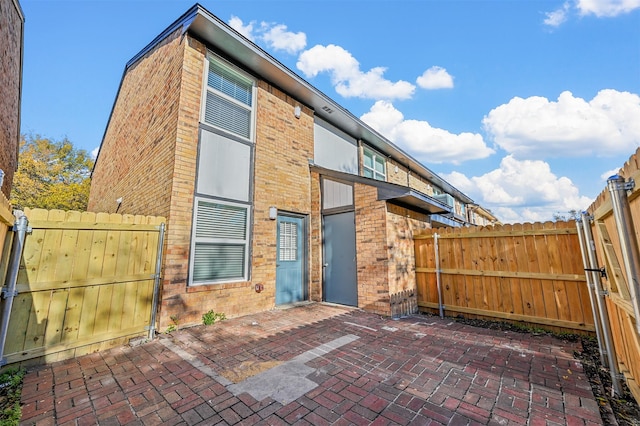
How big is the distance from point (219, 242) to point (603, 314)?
6102mm

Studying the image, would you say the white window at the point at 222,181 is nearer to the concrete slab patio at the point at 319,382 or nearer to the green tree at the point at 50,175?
the concrete slab patio at the point at 319,382

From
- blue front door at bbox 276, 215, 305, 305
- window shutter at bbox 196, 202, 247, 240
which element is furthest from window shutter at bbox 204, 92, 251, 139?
blue front door at bbox 276, 215, 305, 305

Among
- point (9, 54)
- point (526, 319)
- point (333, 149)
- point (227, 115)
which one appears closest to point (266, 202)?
point (227, 115)

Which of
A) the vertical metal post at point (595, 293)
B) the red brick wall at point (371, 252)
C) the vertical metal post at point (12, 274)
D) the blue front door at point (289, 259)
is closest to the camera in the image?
the vertical metal post at point (12, 274)

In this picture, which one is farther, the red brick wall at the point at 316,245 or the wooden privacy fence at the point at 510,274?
the red brick wall at the point at 316,245

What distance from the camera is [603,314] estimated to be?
3061 millimetres

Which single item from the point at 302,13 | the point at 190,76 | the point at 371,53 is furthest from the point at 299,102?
the point at 371,53

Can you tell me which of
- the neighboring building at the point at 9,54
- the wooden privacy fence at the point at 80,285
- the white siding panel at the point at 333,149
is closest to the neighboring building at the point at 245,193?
the white siding panel at the point at 333,149

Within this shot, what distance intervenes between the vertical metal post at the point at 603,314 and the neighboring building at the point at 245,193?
2830 mm

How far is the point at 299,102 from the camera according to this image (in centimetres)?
790

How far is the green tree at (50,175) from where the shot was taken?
1817 centimetres

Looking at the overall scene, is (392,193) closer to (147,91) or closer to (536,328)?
(536,328)

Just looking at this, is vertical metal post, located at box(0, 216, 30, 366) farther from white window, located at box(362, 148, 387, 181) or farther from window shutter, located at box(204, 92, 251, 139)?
white window, located at box(362, 148, 387, 181)

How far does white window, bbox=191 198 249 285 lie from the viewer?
5.24m
